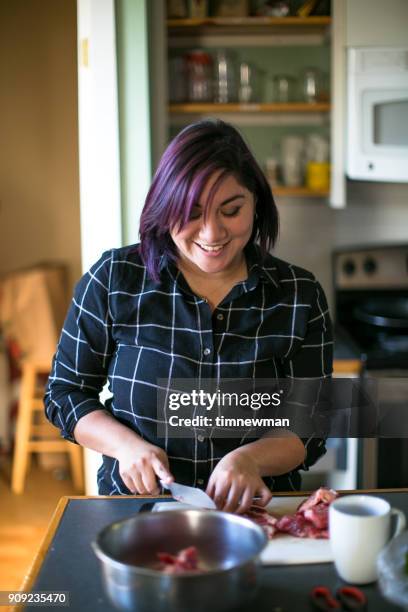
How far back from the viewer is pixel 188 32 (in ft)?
10.3

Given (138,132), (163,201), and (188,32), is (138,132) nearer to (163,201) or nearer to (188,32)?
(188,32)

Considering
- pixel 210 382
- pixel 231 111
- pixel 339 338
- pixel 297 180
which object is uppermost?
pixel 231 111

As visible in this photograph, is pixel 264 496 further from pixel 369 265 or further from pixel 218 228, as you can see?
pixel 369 265

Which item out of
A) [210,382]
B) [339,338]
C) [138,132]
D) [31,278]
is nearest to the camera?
[210,382]

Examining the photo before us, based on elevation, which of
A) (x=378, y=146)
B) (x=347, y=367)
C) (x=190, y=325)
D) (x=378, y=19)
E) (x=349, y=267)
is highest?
(x=378, y=19)

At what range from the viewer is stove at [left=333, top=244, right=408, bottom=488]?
8.86ft

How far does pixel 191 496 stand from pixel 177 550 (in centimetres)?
26

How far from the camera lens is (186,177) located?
1.46 metres

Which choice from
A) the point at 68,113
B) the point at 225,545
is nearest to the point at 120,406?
the point at 225,545

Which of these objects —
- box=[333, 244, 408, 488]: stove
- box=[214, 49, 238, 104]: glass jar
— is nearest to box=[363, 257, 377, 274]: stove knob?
box=[333, 244, 408, 488]: stove

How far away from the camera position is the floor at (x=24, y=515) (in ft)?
10.4

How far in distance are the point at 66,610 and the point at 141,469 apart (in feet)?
1.21

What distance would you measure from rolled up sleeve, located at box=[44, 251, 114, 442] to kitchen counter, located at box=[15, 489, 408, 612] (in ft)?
0.80

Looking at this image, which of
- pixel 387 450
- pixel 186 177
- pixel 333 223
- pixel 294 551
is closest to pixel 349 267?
pixel 333 223
